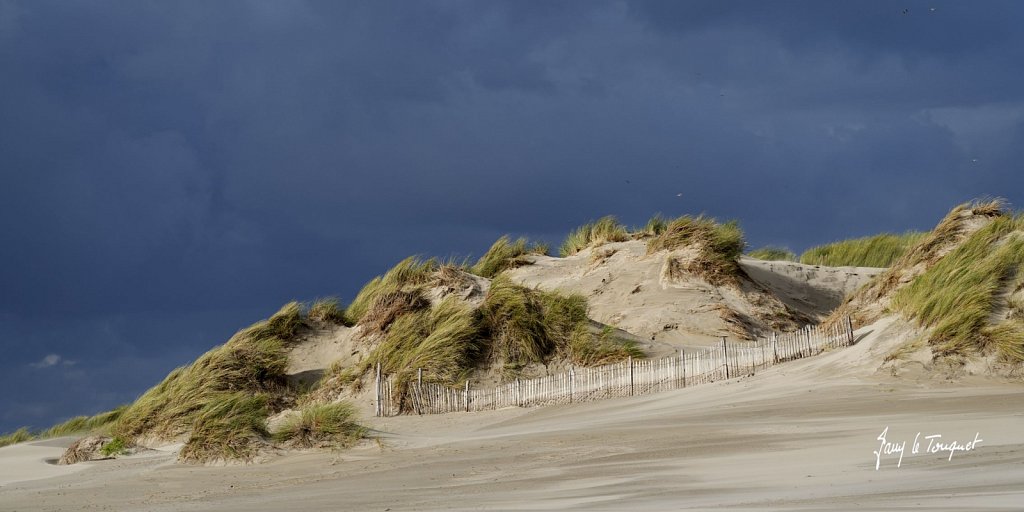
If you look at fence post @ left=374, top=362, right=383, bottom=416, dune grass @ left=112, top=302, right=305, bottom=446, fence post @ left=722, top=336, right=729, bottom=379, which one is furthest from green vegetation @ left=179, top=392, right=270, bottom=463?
fence post @ left=722, top=336, right=729, bottom=379

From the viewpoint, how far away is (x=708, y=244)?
20.4 m

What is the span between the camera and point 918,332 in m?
12.1

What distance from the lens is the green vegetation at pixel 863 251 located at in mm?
26770

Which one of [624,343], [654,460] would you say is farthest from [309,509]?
[624,343]

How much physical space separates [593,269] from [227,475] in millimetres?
12458

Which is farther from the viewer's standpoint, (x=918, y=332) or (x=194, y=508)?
(x=918, y=332)

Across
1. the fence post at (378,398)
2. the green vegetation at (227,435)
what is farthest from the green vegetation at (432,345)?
the green vegetation at (227,435)

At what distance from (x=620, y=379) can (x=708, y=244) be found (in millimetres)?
7024

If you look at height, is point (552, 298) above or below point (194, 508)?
above

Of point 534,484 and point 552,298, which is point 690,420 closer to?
point 534,484

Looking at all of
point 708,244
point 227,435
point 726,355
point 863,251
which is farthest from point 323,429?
point 863,251
